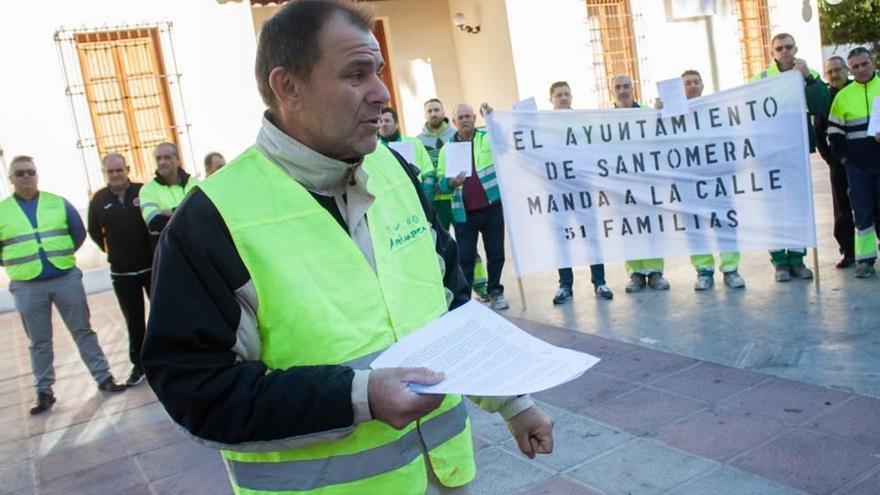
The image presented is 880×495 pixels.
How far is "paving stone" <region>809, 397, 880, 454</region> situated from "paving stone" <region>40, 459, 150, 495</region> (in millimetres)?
3521

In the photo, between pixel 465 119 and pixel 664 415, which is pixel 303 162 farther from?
pixel 465 119

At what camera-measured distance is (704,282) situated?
6711 millimetres

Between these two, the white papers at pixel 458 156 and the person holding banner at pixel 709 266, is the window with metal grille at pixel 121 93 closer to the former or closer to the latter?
the white papers at pixel 458 156

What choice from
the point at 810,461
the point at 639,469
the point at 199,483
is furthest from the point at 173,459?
the point at 810,461

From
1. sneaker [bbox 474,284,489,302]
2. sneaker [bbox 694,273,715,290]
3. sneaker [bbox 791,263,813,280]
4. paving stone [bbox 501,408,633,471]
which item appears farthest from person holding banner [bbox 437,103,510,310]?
paving stone [bbox 501,408,633,471]

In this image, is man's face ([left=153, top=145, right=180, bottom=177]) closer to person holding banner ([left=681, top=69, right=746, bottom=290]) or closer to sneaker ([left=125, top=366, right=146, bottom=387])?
sneaker ([left=125, top=366, right=146, bottom=387])

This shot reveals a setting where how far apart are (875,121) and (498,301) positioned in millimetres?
3431

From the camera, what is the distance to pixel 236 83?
11.2 metres

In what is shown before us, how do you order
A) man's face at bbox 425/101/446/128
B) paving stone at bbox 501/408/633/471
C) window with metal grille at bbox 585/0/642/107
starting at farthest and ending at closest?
1. window with metal grille at bbox 585/0/642/107
2. man's face at bbox 425/101/446/128
3. paving stone at bbox 501/408/633/471

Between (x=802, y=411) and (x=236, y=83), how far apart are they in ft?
30.5

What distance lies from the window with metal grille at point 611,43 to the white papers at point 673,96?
7.71m

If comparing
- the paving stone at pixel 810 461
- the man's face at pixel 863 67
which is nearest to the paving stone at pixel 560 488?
the paving stone at pixel 810 461

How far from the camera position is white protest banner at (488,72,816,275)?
6234 millimetres

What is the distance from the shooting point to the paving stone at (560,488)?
343 cm
